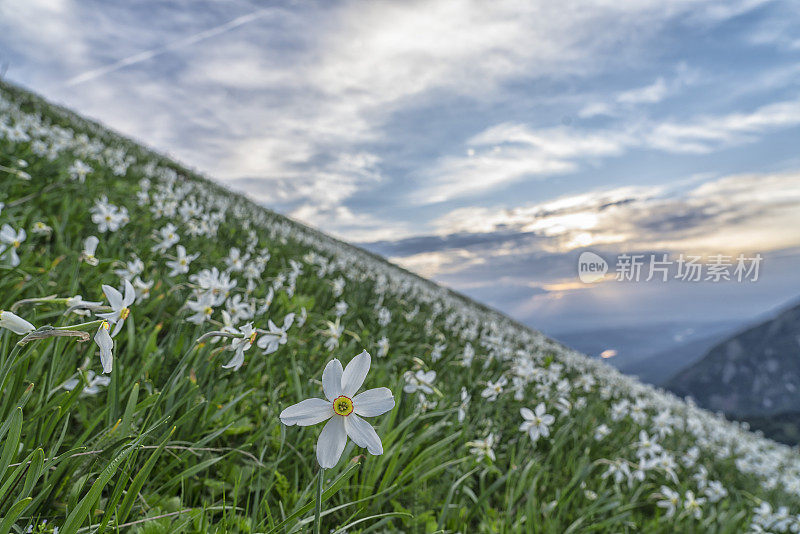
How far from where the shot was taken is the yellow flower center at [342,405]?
1.30 meters

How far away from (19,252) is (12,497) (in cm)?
298

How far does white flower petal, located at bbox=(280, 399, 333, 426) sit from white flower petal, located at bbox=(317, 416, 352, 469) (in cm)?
3

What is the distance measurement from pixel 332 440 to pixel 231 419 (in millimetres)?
1735

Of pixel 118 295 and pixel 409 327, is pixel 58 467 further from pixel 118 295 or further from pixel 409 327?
pixel 409 327

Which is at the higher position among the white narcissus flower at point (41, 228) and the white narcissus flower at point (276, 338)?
the white narcissus flower at point (41, 228)

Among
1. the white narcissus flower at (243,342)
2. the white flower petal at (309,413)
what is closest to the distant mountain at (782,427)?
the white narcissus flower at (243,342)

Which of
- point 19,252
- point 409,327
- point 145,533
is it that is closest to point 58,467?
point 145,533

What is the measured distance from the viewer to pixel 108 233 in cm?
559

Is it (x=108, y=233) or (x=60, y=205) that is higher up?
(x=60, y=205)

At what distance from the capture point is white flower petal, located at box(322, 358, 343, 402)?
4.09ft

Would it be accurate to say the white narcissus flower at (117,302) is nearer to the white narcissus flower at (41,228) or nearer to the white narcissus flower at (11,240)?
the white narcissus flower at (11,240)

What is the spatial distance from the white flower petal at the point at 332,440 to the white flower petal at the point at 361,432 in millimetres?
21

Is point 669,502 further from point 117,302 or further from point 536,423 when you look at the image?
point 117,302

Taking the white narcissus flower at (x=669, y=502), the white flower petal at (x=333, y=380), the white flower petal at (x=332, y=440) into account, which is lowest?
the white narcissus flower at (x=669, y=502)
